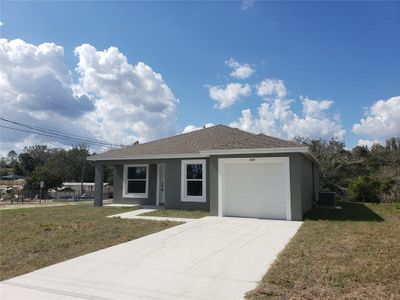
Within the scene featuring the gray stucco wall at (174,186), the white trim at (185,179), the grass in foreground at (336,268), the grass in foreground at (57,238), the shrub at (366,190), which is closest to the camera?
the grass in foreground at (336,268)

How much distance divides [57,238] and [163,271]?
4268mm

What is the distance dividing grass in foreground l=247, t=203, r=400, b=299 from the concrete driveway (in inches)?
12.7

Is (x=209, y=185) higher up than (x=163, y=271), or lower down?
higher up

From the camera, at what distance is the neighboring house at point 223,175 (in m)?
12.5

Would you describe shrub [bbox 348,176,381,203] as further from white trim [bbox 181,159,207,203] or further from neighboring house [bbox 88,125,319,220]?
white trim [bbox 181,159,207,203]

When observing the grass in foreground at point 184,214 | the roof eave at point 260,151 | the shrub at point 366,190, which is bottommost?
the grass in foreground at point 184,214

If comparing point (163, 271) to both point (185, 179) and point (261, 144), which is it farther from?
point (185, 179)

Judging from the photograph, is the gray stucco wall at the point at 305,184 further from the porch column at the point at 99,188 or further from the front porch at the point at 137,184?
the porch column at the point at 99,188

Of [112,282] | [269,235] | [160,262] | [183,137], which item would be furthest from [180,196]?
[112,282]

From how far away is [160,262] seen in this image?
254 inches

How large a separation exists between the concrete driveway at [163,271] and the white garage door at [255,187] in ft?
11.9

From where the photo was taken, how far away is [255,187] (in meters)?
13.1

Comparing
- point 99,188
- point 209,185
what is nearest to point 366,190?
point 209,185

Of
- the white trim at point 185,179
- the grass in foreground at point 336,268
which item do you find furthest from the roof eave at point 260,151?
the grass in foreground at point 336,268
